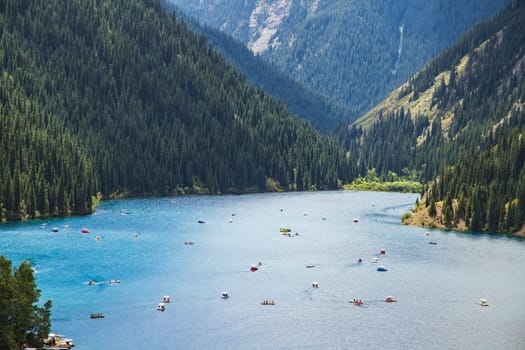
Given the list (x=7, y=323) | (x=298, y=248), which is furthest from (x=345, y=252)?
(x=7, y=323)

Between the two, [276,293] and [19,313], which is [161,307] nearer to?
[276,293]

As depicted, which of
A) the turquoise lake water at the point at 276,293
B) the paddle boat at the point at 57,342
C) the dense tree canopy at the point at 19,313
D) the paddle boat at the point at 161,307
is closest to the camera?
the dense tree canopy at the point at 19,313

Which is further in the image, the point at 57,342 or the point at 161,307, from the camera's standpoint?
the point at 161,307

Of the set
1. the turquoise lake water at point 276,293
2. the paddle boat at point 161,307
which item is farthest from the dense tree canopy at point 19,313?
the paddle boat at point 161,307

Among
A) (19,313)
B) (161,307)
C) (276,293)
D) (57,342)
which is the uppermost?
(19,313)

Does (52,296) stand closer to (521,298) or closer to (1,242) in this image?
(1,242)

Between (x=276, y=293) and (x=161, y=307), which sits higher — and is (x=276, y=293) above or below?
above

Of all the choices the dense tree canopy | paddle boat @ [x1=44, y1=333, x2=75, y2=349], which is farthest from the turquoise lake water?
the dense tree canopy

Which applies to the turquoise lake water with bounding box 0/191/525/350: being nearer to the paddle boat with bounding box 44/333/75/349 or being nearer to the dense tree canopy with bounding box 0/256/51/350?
the paddle boat with bounding box 44/333/75/349

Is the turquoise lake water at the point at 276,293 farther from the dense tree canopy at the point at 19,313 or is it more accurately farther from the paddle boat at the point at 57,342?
the dense tree canopy at the point at 19,313

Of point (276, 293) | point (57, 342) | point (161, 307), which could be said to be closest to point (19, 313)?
point (57, 342)
